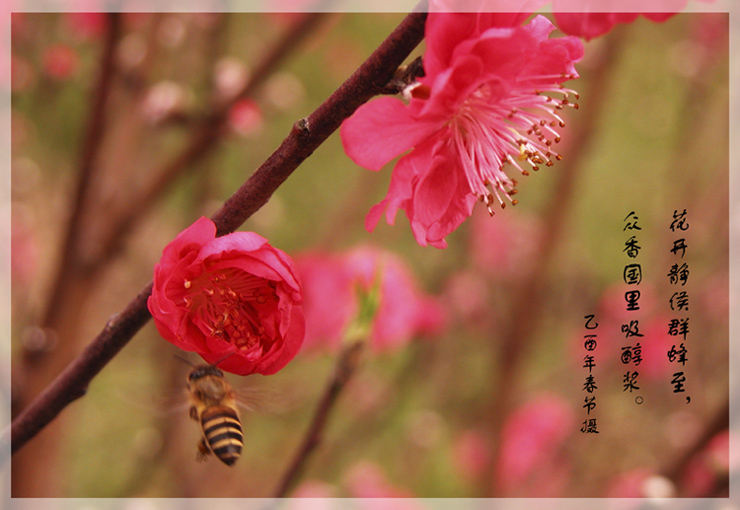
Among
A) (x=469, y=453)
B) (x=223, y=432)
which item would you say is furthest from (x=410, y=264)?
(x=223, y=432)

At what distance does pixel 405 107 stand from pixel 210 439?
27 cm

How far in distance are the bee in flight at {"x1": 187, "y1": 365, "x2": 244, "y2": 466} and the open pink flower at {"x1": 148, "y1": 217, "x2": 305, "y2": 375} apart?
77 mm

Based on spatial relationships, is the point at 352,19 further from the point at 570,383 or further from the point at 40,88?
the point at 570,383

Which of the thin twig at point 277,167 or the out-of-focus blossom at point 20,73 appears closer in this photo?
the thin twig at point 277,167

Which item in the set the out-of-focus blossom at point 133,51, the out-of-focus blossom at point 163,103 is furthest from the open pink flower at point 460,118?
the out-of-focus blossom at point 133,51

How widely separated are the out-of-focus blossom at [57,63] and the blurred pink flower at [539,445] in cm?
116

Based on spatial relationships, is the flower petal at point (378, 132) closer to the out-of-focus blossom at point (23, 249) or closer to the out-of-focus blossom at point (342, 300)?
the out-of-focus blossom at point (342, 300)

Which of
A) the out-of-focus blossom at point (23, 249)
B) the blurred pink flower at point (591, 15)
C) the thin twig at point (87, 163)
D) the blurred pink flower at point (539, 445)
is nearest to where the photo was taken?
the blurred pink flower at point (591, 15)

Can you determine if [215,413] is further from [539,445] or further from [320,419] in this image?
[539,445]

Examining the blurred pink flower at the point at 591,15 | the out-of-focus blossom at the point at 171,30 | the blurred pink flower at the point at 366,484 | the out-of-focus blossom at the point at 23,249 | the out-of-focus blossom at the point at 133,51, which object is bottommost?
the blurred pink flower at the point at 366,484

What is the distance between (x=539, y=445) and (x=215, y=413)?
1116 millimetres

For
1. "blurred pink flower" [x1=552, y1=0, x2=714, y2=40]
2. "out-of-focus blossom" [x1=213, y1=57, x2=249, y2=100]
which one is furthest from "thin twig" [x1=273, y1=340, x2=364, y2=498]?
"out-of-focus blossom" [x1=213, y1=57, x2=249, y2=100]

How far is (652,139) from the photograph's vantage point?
80.8 inches

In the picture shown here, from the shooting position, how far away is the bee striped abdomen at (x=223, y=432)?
1.40 ft
